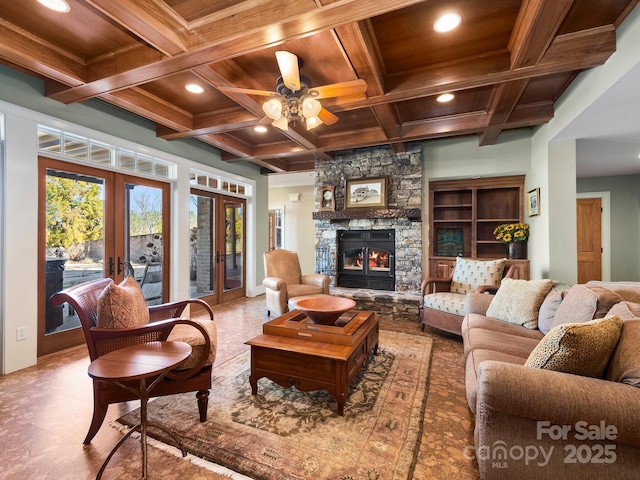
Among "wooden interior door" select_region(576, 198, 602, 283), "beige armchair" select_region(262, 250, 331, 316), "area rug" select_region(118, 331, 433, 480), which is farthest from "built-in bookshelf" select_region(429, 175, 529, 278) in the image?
"area rug" select_region(118, 331, 433, 480)

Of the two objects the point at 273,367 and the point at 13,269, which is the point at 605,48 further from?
the point at 13,269

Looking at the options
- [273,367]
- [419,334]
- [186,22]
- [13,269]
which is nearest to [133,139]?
[13,269]

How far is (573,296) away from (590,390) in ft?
3.61

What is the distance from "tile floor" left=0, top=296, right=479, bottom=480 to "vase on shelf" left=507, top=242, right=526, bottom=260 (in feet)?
7.83

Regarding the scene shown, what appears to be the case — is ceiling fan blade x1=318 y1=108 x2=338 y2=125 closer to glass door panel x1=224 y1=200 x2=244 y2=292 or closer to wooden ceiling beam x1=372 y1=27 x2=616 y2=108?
wooden ceiling beam x1=372 y1=27 x2=616 y2=108

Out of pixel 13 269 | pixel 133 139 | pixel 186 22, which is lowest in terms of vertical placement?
pixel 13 269

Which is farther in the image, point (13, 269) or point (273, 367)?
point (13, 269)

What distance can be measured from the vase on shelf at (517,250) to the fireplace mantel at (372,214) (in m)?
1.43

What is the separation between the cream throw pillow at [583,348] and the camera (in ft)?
4.14

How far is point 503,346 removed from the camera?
201 cm

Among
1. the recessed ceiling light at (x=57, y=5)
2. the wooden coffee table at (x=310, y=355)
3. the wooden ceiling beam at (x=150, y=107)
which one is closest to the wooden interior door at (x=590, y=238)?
the wooden coffee table at (x=310, y=355)

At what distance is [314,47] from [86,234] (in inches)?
128

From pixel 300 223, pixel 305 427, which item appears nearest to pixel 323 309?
pixel 305 427

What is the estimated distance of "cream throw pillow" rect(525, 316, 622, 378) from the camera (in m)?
1.26
